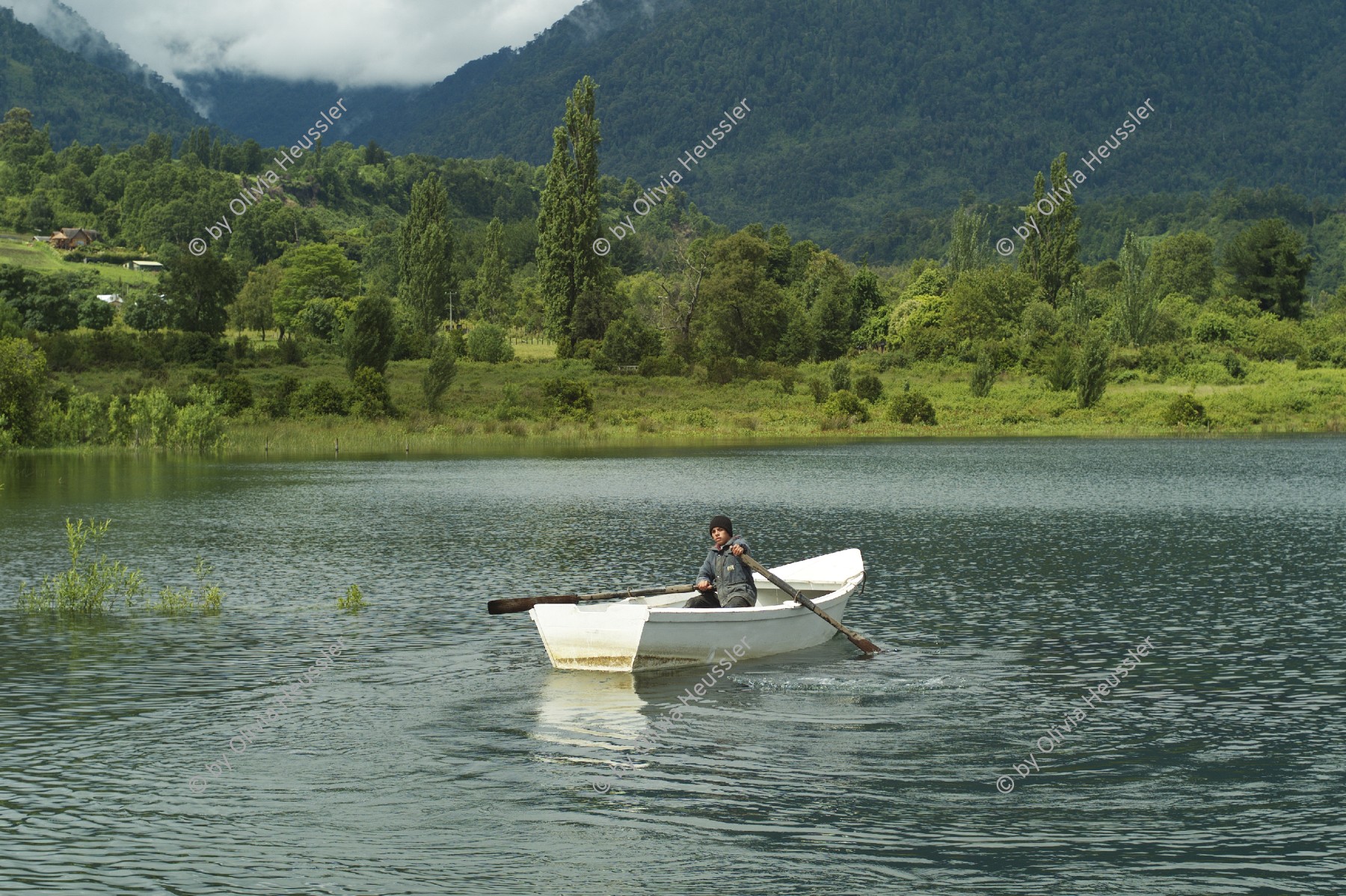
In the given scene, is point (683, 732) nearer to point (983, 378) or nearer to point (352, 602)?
point (352, 602)

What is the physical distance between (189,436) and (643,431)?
3373 cm

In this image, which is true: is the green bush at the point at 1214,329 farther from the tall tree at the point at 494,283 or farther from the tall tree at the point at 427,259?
the tall tree at the point at 494,283

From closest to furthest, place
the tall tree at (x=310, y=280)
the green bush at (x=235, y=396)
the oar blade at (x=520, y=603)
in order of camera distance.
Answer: the oar blade at (x=520, y=603) → the green bush at (x=235, y=396) → the tall tree at (x=310, y=280)

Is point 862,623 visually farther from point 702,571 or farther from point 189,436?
point 189,436

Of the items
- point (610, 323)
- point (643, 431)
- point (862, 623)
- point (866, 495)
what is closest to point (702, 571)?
point (862, 623)

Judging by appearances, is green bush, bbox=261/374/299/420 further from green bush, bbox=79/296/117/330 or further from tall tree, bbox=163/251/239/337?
green bush, bbox=79/296/117/330

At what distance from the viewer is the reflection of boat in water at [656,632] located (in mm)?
20500

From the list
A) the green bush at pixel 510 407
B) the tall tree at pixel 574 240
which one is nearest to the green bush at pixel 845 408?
the green bush at pixel 510 407

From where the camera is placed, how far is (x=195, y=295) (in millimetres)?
117375

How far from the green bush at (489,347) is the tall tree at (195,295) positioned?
2196cm

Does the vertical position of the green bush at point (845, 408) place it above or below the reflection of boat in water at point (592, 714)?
above

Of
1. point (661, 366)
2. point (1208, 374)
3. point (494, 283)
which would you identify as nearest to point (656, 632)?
point (661, 366)

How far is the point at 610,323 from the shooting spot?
11694 centimetres

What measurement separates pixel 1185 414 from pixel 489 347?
58.7m
